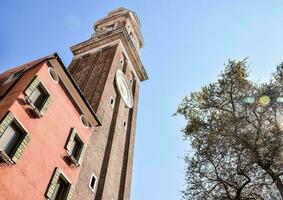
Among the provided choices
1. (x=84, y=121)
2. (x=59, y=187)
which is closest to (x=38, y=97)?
(x=84, y=121)

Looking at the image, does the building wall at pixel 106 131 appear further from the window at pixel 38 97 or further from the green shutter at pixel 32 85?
the green shutter at pixel 32 85

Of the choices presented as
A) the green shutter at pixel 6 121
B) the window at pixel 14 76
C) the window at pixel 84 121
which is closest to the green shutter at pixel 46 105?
the green shutter at pixel 6 121

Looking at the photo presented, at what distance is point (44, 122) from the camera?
11617 mm

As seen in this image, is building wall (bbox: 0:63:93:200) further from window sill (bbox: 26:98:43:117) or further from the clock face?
the clock face

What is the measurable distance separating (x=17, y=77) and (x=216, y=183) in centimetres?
974

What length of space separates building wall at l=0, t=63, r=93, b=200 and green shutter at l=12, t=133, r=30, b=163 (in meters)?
0.17

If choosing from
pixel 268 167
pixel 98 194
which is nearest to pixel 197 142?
pixel 268 167

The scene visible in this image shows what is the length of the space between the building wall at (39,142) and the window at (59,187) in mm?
190

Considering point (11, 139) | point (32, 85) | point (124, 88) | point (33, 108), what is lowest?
point (11, 139)

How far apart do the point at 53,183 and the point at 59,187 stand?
832mm

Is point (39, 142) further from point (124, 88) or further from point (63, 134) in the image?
point (124, 88)

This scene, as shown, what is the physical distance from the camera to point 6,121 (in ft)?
31.9

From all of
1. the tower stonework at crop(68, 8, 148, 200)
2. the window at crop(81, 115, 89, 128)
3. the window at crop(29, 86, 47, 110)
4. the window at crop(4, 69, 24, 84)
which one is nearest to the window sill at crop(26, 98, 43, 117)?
the window at crop(29, 86, 47, 110)

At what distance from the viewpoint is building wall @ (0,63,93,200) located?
9.59 meters
